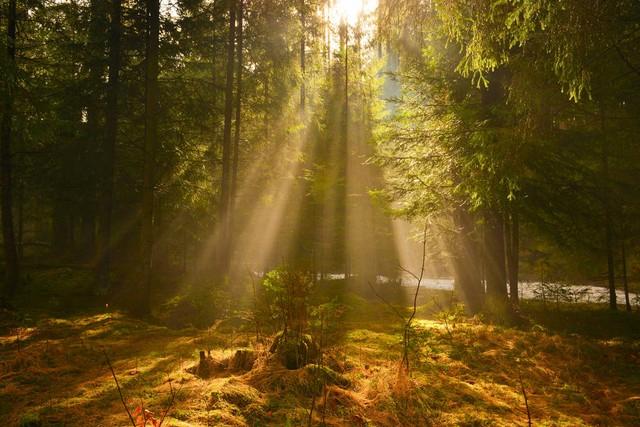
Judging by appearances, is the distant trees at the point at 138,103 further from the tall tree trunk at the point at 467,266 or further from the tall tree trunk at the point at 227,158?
the tall tree trunk at the point at 467,266

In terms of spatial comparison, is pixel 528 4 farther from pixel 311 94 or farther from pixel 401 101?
pixel 311 94

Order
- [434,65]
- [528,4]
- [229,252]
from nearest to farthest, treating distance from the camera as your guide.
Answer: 1. [528,4]
2. [434,65]
3. [229,252]

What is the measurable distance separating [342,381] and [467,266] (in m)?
9.79

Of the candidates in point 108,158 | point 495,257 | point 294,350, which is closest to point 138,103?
point 108,158

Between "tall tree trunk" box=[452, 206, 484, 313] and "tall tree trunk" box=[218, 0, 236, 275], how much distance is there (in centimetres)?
814

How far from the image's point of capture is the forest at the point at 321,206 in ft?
16.0

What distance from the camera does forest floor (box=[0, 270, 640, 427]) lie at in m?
4.17

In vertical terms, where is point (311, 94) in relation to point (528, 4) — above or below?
above

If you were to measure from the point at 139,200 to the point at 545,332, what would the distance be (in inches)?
665

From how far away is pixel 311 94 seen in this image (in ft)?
65.2

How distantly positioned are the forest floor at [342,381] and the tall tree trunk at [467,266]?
4633mm

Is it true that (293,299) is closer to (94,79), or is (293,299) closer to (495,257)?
(495,257)

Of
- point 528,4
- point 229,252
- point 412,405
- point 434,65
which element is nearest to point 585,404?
point 412,405

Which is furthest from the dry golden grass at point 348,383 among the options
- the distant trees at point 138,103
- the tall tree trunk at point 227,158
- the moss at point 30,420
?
the tall tree trunk at point 227,158
